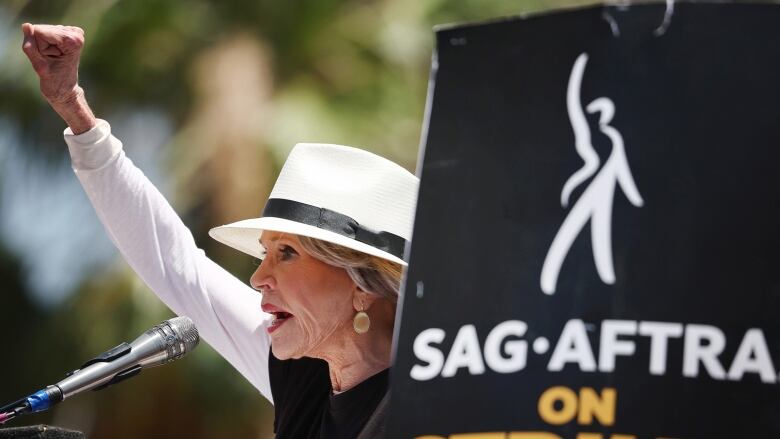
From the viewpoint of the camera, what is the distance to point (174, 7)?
8.73m

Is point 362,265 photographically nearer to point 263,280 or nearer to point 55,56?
point 263,280

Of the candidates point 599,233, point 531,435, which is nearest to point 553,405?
point 531,435

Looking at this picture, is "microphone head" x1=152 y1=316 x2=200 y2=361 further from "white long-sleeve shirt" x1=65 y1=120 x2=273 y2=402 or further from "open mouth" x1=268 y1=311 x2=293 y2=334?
"white long-sleeve shirt" x1=65 y1=120 x2=273 y2=402

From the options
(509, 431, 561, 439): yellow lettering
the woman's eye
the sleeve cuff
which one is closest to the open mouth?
the woman's eye

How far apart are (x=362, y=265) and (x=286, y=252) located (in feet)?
0.61

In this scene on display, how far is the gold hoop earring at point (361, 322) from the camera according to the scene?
10.6ft

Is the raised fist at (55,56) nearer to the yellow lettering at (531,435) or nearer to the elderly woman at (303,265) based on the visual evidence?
the elderly woman at (303,265)

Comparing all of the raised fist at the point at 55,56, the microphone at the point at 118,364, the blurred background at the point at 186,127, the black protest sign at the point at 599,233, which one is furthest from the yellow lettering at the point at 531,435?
the blurred background at the point at 186,127

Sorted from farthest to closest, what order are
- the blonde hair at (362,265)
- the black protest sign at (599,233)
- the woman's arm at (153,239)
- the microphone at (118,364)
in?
the blonde hair at (362,265)
the woman's arm at (153,239)
the microphone at (118,364)
the black protest sign at (599,233)

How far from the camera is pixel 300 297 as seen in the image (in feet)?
10.3

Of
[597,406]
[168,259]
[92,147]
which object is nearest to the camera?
[597,406]

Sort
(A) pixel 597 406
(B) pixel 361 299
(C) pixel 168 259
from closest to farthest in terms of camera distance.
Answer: (A) pixel 597 406 → (B) pixel 361 299 → (C) pixel 168 259

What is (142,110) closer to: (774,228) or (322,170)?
(322,170)

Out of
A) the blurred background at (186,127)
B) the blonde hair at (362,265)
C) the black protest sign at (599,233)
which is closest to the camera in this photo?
the black protest sign at (599,233)
